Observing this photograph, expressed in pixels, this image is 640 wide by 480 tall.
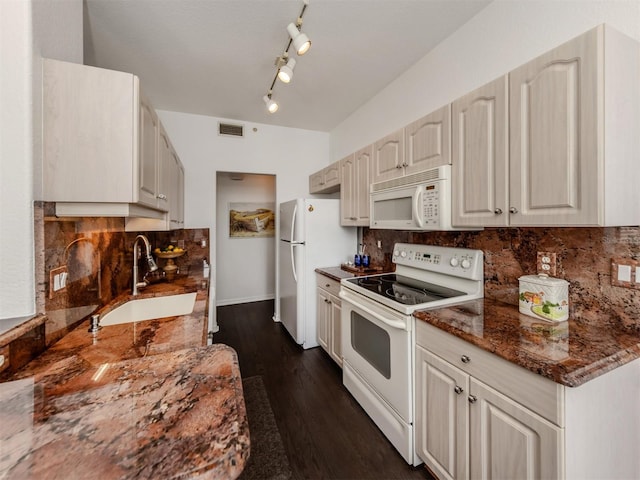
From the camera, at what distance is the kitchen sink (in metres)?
1.83

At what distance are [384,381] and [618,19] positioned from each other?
7.05ft

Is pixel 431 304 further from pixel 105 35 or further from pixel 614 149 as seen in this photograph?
pixel 105 35

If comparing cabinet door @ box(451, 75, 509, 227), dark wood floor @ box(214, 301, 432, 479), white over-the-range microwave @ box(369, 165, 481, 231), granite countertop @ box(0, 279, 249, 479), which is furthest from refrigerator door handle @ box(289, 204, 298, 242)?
granite countertop @ box(0, 279, 249, 479)

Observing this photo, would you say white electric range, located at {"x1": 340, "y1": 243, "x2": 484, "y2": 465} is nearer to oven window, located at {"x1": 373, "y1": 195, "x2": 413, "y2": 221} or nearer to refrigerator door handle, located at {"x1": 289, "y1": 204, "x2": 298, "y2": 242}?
oven window, located at {"x1": 373, "y1": 195, "x2": 413, "y2": 221}

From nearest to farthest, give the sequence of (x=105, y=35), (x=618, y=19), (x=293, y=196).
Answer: (x=618, y=19) → (x=105, y=35) → (x=293, y=196)

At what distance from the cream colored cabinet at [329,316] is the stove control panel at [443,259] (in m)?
0.67

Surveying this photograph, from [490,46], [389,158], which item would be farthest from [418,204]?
[490,46]

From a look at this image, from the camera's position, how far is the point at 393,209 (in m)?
2.07

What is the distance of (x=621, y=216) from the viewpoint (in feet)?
3.44

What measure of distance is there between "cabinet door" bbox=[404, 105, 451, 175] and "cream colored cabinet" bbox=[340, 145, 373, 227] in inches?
20.7

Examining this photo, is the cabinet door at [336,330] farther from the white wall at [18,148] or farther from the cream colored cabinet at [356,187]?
the white wall at [18,148]

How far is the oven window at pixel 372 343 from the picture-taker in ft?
5.60

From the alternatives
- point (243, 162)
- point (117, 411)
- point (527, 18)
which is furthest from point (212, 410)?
point (243, 162)

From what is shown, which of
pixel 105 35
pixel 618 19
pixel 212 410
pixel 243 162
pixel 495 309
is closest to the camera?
pixel 212 410
